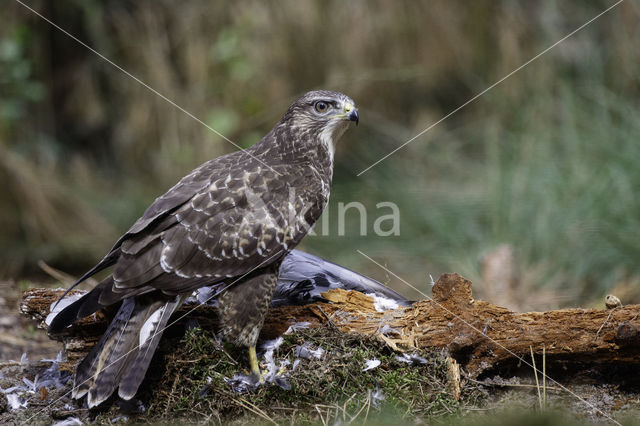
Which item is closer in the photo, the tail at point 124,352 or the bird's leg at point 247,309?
the tail at point 124,352

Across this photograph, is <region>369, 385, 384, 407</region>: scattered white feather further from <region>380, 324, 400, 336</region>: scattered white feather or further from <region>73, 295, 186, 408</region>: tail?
<region>73, 295, 186, 408</region>: tail

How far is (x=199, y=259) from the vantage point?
10.6 feet

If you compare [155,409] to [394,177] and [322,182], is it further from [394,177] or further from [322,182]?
[394,177]

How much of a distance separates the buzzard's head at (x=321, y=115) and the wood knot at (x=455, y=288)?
3.82 ft

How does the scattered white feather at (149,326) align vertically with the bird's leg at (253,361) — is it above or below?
above

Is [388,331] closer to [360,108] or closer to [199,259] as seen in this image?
[199,259]

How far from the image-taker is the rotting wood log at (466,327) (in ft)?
10.0

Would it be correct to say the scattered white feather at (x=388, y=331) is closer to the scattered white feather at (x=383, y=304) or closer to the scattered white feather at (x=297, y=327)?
the scattered white feather at (x=383, y=304)

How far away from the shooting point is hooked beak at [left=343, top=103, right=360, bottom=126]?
3.93m

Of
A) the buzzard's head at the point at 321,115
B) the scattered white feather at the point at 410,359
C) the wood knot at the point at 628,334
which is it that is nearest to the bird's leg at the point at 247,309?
the scattered white feather at the point at 410,359

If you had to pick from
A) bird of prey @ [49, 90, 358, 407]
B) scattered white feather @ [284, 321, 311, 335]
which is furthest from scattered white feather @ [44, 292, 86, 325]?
scattered white feather @ [284, 321, 311, 335]

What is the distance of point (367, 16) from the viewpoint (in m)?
8.32

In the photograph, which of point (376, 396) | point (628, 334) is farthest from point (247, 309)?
point (628, 334)

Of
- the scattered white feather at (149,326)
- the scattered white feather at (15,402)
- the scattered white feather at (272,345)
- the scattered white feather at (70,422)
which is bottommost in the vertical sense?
the scattered white feather at (15,402)
